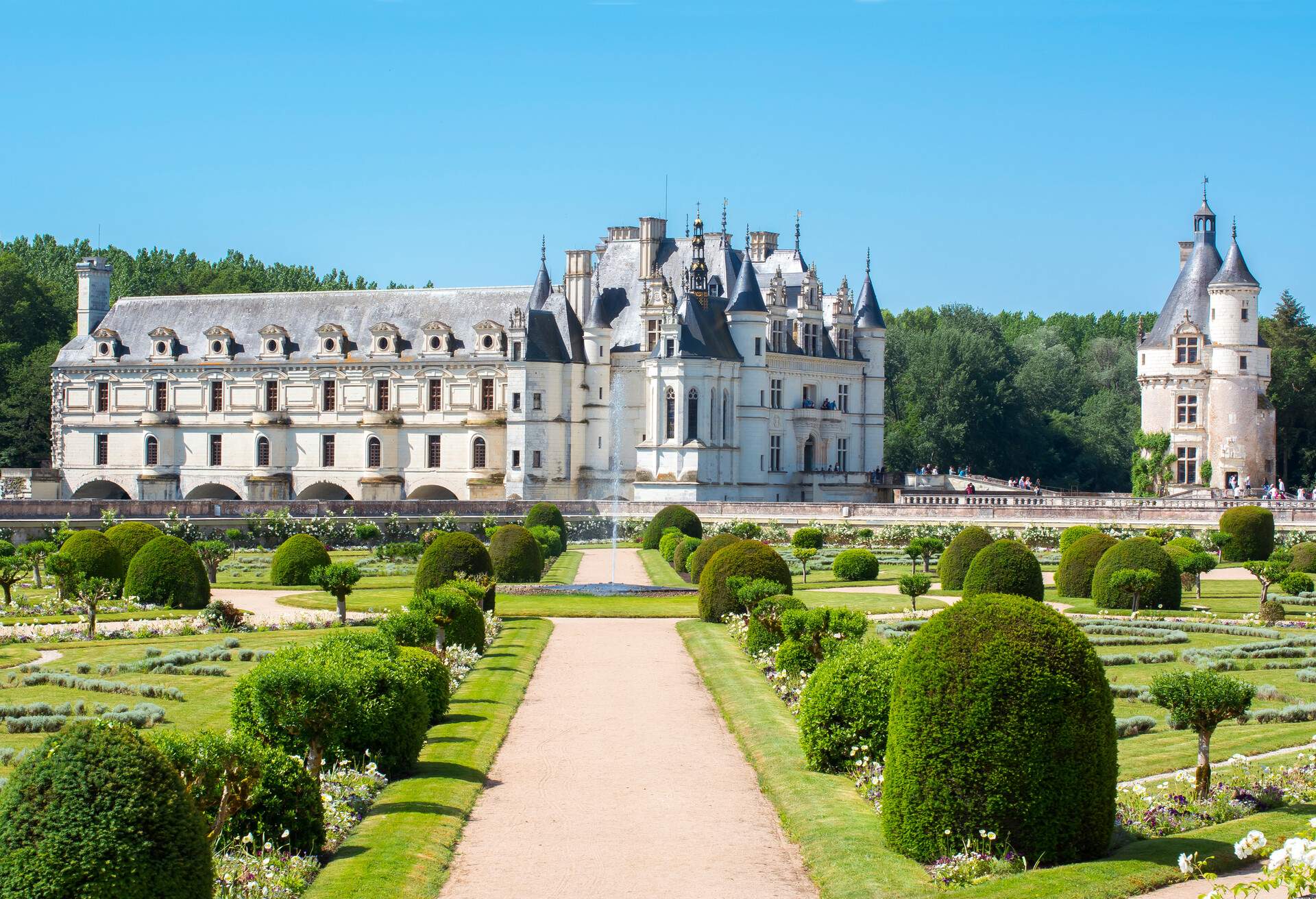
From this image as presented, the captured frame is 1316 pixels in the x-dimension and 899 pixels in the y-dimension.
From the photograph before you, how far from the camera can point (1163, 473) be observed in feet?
204

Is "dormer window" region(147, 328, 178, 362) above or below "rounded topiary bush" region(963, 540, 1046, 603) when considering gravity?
above

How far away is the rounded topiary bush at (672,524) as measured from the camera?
1908 inches

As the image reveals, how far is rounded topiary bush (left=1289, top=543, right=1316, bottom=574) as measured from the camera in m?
37.7

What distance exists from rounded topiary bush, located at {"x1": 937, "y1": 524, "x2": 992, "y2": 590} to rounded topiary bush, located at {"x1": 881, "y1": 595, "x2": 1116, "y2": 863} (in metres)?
23.6

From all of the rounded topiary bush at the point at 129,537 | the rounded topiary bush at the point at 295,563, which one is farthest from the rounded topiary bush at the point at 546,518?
the rounded topiary bush at the point at 129,537

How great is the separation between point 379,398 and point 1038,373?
1413 inches

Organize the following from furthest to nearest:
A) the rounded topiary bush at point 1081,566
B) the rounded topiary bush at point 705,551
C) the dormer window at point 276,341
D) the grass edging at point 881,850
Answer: the dormer window at point 276,341, the rounded topiary bush at point 705,551, the rounded topiary bush at point 1081,566, the grass edging at point 881,850

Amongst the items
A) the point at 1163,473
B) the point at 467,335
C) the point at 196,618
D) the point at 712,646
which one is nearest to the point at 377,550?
the point at 196,618

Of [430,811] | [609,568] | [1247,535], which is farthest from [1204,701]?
[1247,535]

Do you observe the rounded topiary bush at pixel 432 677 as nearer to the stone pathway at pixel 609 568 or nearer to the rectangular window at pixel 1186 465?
the stone pathway at pixel 609 568

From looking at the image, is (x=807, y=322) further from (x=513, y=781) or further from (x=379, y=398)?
(x=513, y=781)

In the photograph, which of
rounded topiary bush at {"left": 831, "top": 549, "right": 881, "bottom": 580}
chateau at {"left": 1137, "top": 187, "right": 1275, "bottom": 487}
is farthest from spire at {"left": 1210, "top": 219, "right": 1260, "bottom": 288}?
rounded topiary bush at {"left": 831, "top": 549, "right": 881, "bottom": 580}

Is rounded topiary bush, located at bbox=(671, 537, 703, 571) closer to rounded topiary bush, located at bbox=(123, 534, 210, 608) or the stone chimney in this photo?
rounded topiary bush, located at bbox=(123, 534, 210, 608)

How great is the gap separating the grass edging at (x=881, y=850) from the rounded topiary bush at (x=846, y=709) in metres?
0.25
